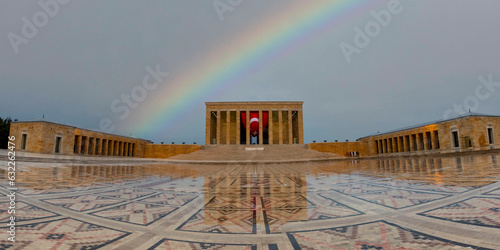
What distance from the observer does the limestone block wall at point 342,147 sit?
119ft

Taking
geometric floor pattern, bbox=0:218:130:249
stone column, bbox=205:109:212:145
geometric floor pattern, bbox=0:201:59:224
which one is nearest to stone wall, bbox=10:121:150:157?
stone column, bbox=205:109:212:145

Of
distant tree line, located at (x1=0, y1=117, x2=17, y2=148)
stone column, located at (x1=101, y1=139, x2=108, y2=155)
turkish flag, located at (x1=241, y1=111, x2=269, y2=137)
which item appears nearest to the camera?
distant tree line, located at (x1=0, y1=117, x2=17, y2=148)

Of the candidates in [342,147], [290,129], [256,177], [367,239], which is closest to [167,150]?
[290,129]

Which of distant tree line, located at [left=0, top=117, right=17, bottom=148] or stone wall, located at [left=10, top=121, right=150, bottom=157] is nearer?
stone wall, located at [left=10, top=121, right=150, bottom=157]

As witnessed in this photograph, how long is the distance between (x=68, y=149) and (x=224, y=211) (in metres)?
34.4

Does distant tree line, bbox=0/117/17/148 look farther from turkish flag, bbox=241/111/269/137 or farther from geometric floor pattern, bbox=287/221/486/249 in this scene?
geometric floor pattern, bbox=287/221/486/249

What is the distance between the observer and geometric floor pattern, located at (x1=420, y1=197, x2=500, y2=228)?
1905 mm

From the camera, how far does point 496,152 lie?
1583 cm

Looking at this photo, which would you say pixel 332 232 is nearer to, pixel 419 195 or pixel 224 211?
pixel 224 211

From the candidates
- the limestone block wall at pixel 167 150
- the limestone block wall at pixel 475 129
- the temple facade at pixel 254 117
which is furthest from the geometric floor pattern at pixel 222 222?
the temple facade at pixel 254 117

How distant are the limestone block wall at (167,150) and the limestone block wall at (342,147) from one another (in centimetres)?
2034

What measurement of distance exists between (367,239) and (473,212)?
4.62 ft

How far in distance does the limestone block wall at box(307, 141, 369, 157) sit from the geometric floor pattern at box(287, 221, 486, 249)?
3560 cm

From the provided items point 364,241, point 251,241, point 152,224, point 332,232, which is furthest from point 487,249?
point 152,224
